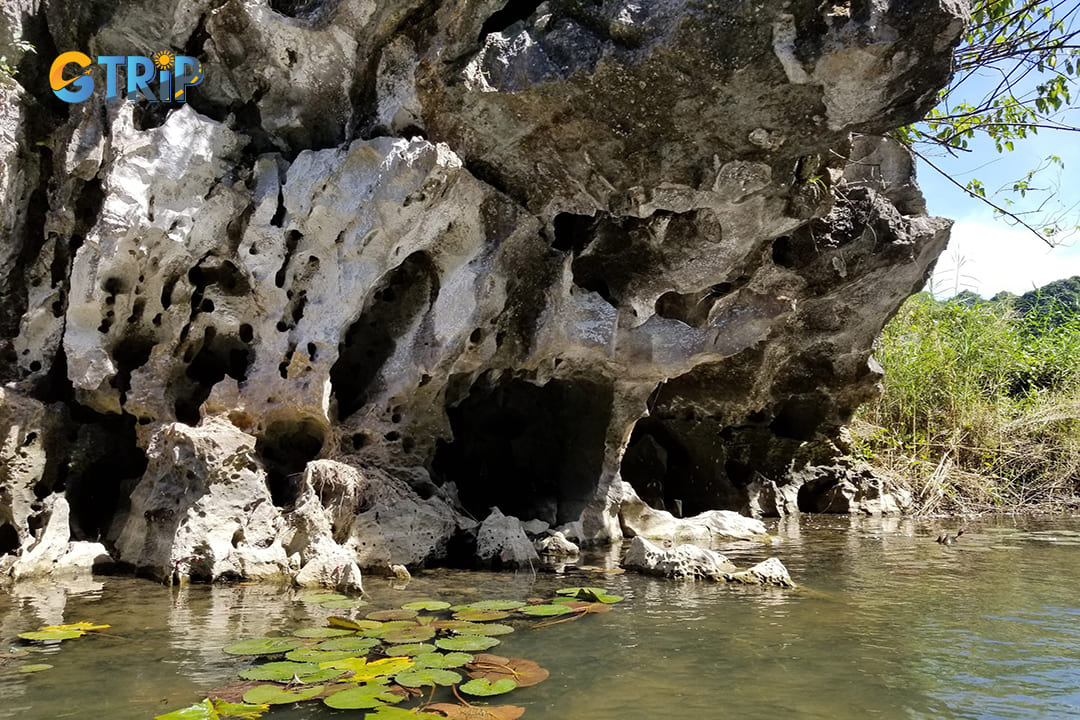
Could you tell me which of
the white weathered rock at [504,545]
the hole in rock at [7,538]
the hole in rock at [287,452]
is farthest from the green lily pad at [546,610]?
Answer: the hole in rock at [7,538]

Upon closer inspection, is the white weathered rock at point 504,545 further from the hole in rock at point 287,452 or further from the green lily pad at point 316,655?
the green lily pad at point 316,655

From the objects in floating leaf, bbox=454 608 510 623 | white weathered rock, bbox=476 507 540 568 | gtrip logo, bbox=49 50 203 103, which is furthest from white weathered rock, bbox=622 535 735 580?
gtrip logo, bbox=49 50 203 103

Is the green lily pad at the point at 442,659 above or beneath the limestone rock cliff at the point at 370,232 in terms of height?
beneath

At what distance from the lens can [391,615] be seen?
382 centimetres

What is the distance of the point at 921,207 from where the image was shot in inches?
333

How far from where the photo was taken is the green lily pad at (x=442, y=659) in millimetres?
2879

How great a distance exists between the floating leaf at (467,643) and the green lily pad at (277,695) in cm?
59

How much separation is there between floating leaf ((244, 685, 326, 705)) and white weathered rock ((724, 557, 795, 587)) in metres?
2.97

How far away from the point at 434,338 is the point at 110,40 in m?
4.01

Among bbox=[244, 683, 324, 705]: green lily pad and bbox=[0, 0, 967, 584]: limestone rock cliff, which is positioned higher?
bbox=[0, 0, 967, 584]: limestone rock cliff

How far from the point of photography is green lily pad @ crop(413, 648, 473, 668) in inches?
113

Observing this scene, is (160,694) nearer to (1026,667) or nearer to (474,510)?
(1026,667)

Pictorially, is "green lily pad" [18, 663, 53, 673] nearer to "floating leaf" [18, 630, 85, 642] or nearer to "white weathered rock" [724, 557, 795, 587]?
"floating leaf" [18, 630, 85, 642]

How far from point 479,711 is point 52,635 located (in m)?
2.26
